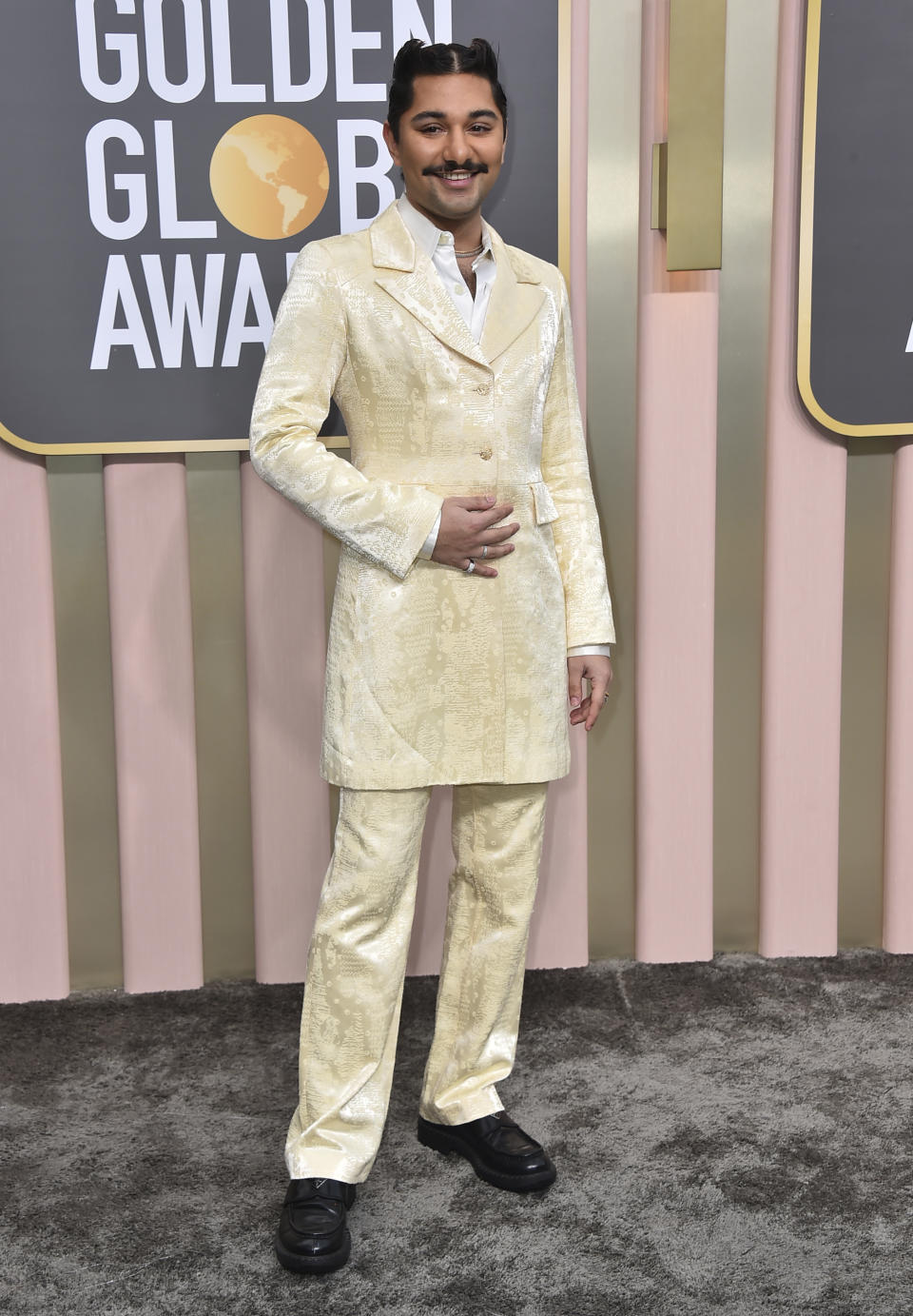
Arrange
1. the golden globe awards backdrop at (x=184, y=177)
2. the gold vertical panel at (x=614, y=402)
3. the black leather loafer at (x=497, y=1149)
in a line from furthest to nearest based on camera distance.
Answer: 1. the gold vertical panel at (x=614, y=402)
2. the golden globe awards backdrop at (x=184, y=177)
3. the black leather loafer at (x=497, y=1149)

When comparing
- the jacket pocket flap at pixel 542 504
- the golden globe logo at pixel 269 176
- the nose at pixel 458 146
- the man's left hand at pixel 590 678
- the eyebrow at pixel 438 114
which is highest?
the golden globe logo at pixel 269 176

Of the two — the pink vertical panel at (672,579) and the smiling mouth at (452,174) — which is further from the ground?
the smiling mouth at (452,174)

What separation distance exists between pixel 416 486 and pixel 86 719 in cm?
111

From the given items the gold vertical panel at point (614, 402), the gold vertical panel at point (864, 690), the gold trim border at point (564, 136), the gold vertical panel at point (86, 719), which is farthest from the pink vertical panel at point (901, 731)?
the gold vertical panel at point (86, 719)

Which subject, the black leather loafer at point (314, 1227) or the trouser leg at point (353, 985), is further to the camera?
the trouser leg at point (353, 985)

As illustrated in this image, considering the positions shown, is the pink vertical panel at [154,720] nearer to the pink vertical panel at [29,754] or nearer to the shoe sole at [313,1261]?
the pink vertical panel at [29,754]

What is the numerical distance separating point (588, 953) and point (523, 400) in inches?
53.6

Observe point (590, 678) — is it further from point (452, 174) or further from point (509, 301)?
point (452, 174)

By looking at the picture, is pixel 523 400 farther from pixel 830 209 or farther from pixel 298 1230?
pixel 298 1230

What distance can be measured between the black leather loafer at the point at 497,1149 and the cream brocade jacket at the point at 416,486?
57 centimetres

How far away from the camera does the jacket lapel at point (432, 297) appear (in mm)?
1841

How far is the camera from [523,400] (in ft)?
6.26

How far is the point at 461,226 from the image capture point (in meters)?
1.90

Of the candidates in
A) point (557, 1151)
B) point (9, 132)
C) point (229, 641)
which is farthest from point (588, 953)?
point (9, 132)
